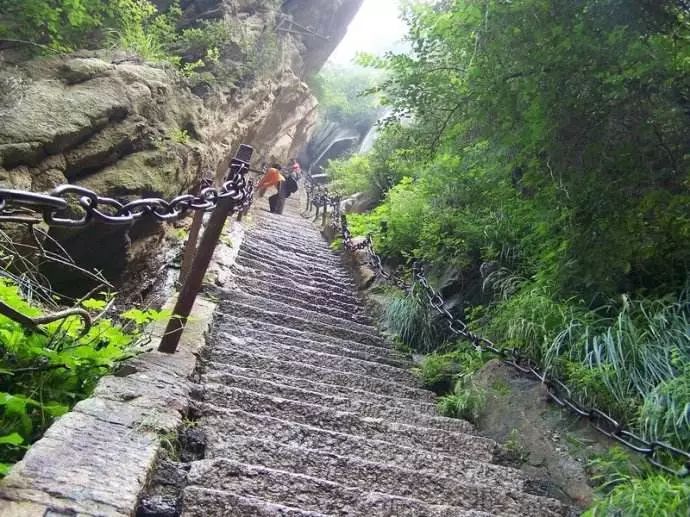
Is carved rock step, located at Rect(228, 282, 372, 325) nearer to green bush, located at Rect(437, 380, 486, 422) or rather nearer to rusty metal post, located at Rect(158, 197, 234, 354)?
green bush, located at Rect(437, 380, 486, 422)

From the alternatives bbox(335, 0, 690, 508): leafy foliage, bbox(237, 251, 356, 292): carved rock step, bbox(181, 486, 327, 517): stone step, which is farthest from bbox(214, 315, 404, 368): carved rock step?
bbox(181, 486, 327, 517): stone step

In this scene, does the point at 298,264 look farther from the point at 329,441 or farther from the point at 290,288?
the point at 329,441

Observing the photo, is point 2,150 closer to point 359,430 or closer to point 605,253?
point 359,430

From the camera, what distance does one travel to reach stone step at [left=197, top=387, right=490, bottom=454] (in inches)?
126

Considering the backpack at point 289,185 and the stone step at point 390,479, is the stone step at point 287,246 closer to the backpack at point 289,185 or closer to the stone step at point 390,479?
the backpack at point 289,185

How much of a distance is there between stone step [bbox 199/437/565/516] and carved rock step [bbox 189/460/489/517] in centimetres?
19

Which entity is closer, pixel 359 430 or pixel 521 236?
pixel 359 430

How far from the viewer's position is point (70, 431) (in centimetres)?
208

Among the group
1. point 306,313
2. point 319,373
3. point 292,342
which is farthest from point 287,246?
point 319,373

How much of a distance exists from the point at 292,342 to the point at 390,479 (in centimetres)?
220

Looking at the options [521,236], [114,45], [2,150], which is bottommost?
[2,150]

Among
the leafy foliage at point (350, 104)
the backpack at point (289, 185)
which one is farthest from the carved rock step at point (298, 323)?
the leafy foliage at point (350, 104)

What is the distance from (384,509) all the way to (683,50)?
3.25m

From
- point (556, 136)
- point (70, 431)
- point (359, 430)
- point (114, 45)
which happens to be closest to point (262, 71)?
point (114, 45)
